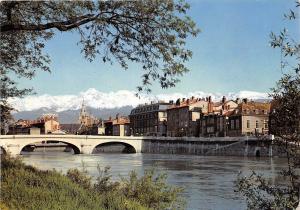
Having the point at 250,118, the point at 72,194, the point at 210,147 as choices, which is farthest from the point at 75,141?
the point at 72,194

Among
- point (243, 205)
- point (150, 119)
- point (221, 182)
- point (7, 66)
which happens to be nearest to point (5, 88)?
point (7, 66)

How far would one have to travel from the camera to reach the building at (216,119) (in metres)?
81.2

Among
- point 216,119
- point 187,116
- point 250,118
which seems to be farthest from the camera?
point 187,116

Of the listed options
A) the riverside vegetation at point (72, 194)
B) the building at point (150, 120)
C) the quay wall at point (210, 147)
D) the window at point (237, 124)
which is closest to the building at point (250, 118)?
the window at point (237, 124)

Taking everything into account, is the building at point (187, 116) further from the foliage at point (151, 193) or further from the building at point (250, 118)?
the foliage at point (151, 193)

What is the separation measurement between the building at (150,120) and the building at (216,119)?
729 inches

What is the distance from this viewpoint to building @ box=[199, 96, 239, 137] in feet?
266

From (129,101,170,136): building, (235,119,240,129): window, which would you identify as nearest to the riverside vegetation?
(235,119,240,129): window

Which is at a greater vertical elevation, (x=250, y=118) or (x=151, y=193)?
(x=250, y=118)

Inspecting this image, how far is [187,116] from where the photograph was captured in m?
96.4

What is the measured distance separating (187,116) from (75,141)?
27931 mm

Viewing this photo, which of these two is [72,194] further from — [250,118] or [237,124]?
[237,124]

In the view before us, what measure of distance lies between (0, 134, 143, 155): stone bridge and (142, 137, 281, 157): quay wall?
2.86 meters

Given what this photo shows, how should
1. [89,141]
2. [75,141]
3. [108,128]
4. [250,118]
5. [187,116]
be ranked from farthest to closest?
[108,128] → [187,116] → [89,141] → [250,118] → [75,141]
